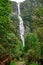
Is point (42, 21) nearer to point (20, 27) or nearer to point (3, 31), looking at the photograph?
point (3, 31)

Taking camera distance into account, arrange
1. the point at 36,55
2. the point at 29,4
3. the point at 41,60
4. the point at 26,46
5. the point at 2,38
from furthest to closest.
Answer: the point at 29,4, the point at 26,46, the point at 36,55, the point at 41,60, the point at 2,38

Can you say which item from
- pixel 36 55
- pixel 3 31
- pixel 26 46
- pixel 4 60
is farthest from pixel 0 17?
pixel 26 46

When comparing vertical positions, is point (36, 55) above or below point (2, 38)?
below

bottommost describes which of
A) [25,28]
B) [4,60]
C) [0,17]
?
[25,28]

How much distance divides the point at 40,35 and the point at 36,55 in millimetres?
9153

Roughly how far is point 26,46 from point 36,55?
21296 mm

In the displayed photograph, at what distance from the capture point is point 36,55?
36.5m

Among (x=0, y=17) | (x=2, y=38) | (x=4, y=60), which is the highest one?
(x=0, y=17)

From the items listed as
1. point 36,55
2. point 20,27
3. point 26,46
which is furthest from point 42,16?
point 20,27

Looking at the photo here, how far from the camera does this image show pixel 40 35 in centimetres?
2761

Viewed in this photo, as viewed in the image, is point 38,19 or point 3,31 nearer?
point 3,31

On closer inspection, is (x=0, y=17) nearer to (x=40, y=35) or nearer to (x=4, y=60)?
(x=4, y=60)

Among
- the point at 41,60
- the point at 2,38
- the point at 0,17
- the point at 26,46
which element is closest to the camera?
the point at 0,17

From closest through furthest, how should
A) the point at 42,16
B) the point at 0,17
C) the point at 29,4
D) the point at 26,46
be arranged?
1. the point at 0,17
2. the point at 42,16
3. the point at 26,46
4. the point at 29,4
